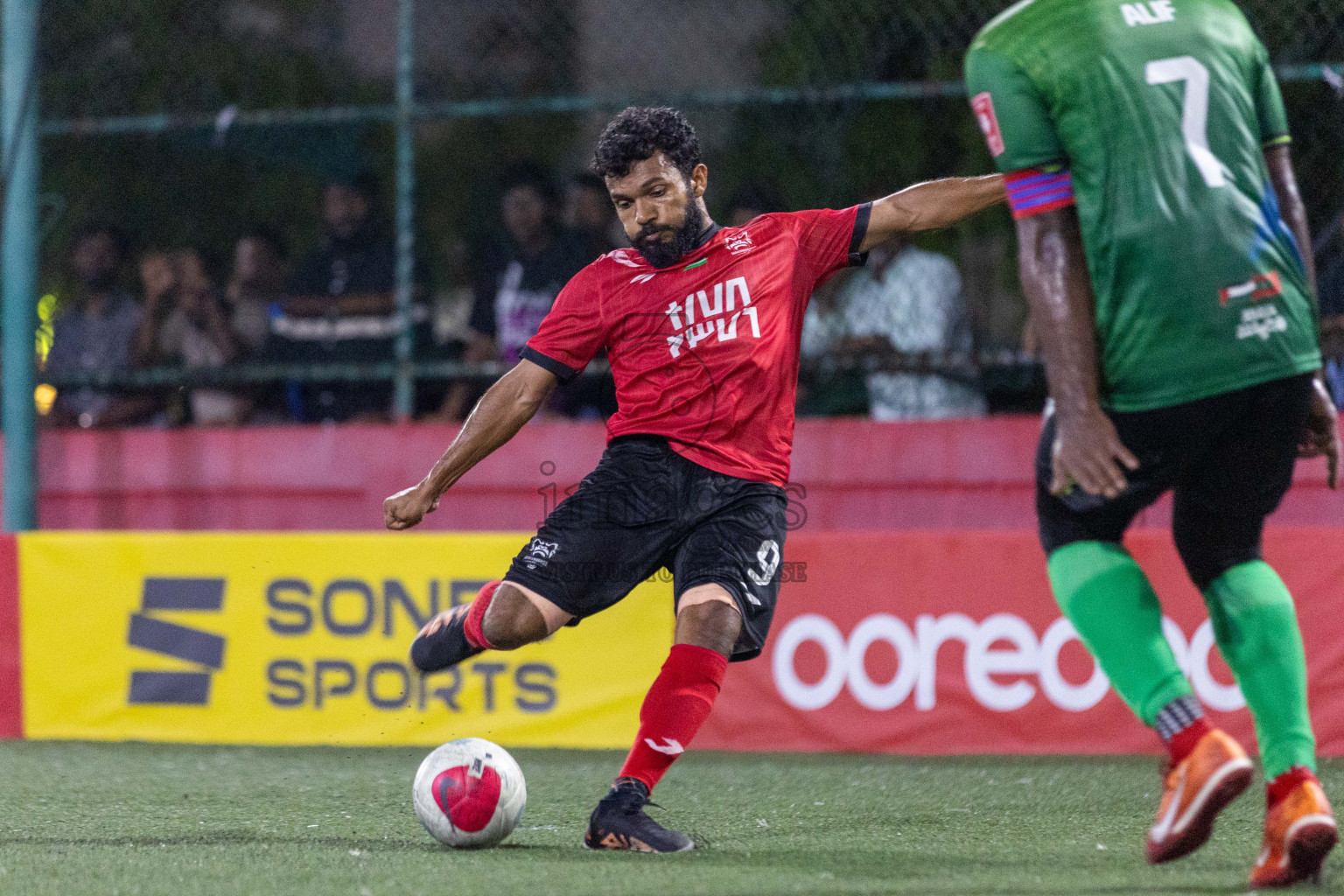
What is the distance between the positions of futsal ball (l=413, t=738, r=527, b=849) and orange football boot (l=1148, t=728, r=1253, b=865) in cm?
160

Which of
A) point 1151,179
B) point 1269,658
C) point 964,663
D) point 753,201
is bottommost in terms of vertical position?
point 964,663

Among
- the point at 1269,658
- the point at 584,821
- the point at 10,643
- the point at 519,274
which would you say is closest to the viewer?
the point at 1269,658

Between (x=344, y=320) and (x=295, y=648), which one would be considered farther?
(x=344, y=320)

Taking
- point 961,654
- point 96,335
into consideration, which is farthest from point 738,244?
point 96,335

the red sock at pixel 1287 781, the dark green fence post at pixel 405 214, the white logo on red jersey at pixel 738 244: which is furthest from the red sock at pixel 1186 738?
the dark green fence post at pixel 405 214

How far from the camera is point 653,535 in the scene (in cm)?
417

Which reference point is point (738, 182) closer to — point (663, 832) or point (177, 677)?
point (177, 677)

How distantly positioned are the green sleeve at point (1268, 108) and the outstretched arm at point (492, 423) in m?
1.87

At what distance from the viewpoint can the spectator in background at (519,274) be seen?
7.65 m

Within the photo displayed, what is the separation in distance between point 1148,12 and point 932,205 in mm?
1182

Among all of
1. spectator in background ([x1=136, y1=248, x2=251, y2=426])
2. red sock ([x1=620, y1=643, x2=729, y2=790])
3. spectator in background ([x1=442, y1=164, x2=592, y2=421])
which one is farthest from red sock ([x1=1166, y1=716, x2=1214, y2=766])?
spectator in background ([x1=136, y1=248, x2=251, y2=426])

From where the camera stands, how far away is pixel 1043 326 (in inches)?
121

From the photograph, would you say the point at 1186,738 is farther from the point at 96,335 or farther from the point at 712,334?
the point at 96,335

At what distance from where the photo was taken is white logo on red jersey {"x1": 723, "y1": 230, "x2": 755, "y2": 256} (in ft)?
14.1
